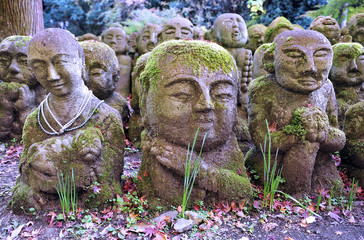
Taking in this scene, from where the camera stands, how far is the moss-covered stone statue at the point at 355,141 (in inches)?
141

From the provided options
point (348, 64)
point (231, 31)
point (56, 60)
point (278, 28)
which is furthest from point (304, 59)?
point (278, 28)

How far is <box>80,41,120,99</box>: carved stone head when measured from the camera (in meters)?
4.39

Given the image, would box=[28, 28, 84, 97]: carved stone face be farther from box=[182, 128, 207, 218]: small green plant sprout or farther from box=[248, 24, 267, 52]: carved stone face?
box=[248, 24, 267, 52]: carved stone face

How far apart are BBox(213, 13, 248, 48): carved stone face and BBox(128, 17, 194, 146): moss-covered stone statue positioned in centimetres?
82

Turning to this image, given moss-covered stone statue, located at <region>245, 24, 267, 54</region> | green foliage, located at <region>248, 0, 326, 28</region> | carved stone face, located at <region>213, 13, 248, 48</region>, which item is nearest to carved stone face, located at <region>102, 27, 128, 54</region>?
carved stone face, located at <region>213, 13, 248, 48</region>

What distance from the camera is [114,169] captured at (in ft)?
9.63

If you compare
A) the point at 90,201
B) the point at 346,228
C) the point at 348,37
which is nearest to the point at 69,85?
the point at 90,201

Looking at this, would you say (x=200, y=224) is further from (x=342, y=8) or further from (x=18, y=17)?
(x=342, y=8)

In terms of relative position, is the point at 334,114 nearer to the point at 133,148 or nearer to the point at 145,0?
the point at 133,148

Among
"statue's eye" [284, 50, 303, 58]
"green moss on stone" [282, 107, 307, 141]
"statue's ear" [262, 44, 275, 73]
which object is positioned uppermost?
"statue's eye" [284, 50, 303, 58]

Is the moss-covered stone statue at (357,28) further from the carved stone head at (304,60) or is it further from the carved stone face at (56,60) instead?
the carved stone face at (56,60)

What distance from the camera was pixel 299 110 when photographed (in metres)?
3.16

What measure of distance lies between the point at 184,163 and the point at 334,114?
6.70ft

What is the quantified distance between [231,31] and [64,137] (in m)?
4.63
